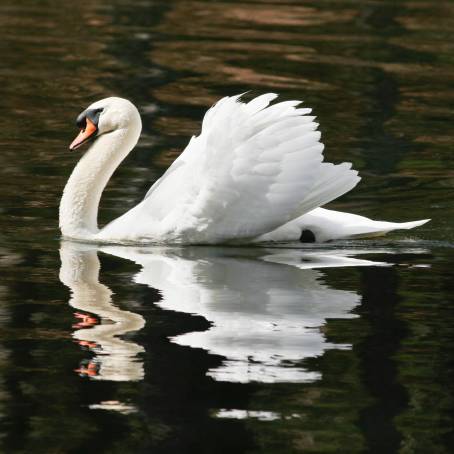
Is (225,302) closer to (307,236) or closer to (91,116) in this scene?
(307,236)

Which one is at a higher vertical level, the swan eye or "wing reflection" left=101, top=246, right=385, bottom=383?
the swan eye

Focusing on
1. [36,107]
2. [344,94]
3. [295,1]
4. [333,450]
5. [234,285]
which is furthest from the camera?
[295,1]

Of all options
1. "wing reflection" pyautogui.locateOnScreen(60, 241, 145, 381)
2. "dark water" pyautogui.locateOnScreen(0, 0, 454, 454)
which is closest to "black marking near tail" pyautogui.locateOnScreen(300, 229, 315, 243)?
"dark water" pyautogui.locateOnScreen(0, 0, 454, 454)

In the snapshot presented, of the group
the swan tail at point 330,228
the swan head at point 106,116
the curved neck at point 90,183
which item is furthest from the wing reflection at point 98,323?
the swan tail at point 330,228

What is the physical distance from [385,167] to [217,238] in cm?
310

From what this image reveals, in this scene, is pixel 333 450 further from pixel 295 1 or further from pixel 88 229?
pixel 295 1

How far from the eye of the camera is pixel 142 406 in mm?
6570

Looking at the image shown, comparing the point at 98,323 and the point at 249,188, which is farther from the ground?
the point at 249,188

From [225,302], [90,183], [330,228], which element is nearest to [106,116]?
[90,183]

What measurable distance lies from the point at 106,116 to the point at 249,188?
1.32m

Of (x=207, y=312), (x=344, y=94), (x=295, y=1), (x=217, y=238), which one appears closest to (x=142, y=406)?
(x=207, y=312)

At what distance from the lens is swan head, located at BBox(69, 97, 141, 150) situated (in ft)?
34.6

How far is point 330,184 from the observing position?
9.73 metres

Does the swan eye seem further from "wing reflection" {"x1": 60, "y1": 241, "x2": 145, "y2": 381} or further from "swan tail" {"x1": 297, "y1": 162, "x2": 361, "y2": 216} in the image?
"swan tail" {"x1": 297, "y1": 162, "x2": 361, "y2": 216}
